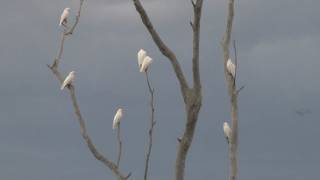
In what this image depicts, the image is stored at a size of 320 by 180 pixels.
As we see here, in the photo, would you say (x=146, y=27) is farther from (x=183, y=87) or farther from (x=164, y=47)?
(x=183, y=87)

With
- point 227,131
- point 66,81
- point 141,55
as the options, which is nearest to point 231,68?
point 227,131

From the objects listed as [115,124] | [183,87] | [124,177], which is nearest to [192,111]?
[183,87]

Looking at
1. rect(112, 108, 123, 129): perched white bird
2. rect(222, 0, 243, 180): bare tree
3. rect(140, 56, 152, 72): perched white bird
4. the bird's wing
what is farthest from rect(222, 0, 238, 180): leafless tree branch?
the bird's wing

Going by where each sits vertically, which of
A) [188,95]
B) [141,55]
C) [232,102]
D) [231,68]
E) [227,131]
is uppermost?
[188,95]

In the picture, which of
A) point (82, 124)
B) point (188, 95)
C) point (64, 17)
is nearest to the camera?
point (188, 95)

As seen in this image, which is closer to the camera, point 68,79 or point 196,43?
point 196,43

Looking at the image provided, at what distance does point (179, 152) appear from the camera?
341cm

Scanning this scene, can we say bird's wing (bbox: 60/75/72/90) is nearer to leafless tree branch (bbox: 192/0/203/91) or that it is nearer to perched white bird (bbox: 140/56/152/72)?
perched white bird (bbox: 140/56/152/72)

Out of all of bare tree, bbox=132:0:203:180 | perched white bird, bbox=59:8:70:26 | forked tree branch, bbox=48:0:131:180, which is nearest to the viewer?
bare tree, bbox=132:0:203:180

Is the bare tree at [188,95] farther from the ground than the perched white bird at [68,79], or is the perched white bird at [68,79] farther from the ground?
the bare tree at [188,95]

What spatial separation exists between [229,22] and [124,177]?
1868mm

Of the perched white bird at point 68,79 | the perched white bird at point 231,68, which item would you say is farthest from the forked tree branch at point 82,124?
the perched white bird at point 231,68

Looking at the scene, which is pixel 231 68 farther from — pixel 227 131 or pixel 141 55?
pixel 141 55

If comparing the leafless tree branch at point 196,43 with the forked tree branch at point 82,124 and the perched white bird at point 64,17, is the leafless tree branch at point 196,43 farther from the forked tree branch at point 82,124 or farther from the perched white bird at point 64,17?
the perched white bird at point 64,17
